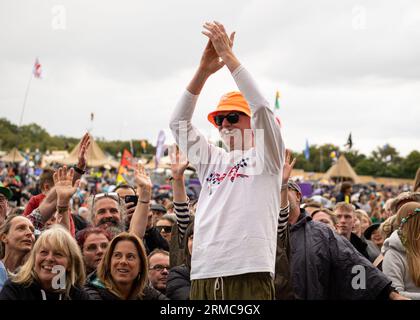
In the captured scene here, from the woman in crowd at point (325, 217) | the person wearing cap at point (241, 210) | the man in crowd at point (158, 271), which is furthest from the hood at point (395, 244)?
the person wearing cap at point (241, 210)

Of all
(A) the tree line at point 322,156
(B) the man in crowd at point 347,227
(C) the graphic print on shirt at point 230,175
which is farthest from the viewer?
(A) the tree line at point 322,156

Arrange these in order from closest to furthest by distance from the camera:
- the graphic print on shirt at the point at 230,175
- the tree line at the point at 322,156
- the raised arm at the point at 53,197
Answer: the graphic print on shirt at the point at 230,175 < the raised arm at the point at 53,197 < the tree line at the point at 322,156

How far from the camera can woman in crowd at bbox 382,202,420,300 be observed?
4.56 meters

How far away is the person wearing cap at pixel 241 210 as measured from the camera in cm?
296

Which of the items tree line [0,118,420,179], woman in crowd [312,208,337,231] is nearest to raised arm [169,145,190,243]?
woman in crowd [312,208,337,231]

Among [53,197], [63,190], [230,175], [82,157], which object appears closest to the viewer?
[230,175]

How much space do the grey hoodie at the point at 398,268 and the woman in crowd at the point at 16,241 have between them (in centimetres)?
278

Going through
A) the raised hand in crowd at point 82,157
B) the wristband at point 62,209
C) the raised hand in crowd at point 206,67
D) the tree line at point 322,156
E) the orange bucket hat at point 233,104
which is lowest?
the wristband at point 62,209

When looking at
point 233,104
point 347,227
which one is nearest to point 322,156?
point 347,227

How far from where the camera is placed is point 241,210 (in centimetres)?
297

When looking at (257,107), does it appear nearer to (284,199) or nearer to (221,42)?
(221,42)

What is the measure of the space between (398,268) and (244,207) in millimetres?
2175

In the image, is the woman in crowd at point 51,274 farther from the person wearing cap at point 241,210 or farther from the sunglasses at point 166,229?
the sunglasses at point 166,229

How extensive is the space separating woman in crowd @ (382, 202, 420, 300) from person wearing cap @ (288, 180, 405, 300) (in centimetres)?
45
